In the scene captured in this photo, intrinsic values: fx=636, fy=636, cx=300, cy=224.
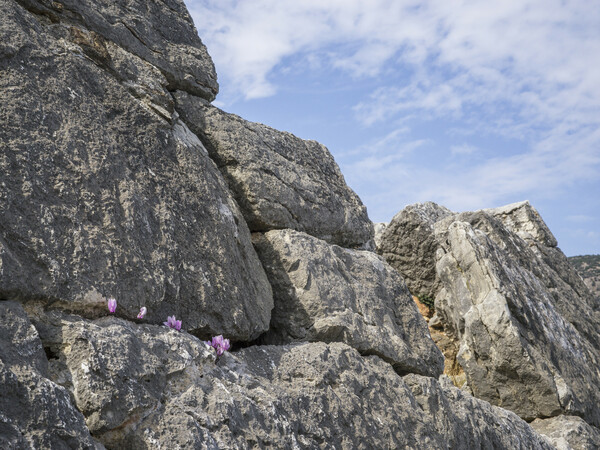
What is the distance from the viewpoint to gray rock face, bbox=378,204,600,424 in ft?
29.9

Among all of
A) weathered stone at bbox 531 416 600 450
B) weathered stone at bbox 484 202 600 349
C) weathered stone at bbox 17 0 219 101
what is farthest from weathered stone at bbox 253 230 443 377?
weathered stone at bbox 484 202 600 349

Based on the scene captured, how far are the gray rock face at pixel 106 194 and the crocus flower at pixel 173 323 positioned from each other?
0.25ft

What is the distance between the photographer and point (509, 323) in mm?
9148

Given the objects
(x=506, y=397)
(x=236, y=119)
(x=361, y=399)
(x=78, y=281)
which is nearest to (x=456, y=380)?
(x=506, y=397)

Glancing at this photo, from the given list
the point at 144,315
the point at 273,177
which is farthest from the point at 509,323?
the point at 144,315

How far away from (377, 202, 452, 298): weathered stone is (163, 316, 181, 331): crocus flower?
746 centimetres

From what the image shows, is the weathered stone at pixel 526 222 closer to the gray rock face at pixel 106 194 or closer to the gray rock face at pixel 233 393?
the gray rock face at pixel 233 393

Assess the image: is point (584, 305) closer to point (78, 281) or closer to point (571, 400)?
point (571, 400)

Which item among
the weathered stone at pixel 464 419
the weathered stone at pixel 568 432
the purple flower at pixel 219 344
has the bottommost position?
the weathered stone at pixel 568 432

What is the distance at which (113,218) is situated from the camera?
4551 mm

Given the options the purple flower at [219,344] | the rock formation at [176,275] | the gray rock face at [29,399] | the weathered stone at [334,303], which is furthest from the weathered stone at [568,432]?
the gray rock face at [29,399]

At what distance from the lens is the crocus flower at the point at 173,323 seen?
4652 mm

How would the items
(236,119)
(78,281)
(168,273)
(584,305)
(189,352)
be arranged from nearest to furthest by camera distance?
(78,281), (189,352), (168,273), (236,119), (584,305)

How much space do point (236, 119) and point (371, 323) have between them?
2647 millimetres
